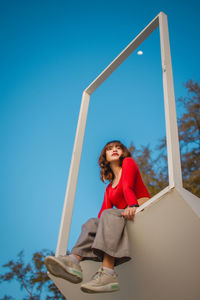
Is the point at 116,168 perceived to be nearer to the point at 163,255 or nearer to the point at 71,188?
the point at 71,188

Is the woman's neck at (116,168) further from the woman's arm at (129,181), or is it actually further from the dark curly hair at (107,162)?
the woman's arm at (129,181)

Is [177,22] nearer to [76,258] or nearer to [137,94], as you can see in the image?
[137,94]

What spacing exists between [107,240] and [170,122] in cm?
81

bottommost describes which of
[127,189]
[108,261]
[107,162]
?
[108,261]

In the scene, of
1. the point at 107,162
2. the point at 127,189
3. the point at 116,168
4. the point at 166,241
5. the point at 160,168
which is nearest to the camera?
the point at 166,241

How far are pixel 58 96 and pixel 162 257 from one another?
70.1ft

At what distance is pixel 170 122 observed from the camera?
1.76m

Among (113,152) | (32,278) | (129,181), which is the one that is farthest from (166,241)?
(32,278)

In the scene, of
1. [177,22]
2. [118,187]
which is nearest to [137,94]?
[118,187]

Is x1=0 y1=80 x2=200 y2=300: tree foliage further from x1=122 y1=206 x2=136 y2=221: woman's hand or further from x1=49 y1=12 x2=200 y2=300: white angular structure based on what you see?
x1=122 y1=206 x2=136 y2=221: woman's hand

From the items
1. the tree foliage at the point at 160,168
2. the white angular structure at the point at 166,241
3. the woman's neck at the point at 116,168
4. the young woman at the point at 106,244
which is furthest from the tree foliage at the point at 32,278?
the young woman at the point at 106,244

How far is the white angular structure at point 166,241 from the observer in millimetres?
1572

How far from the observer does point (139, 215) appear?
169 centimetres

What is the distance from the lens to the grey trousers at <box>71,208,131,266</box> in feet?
5.54
